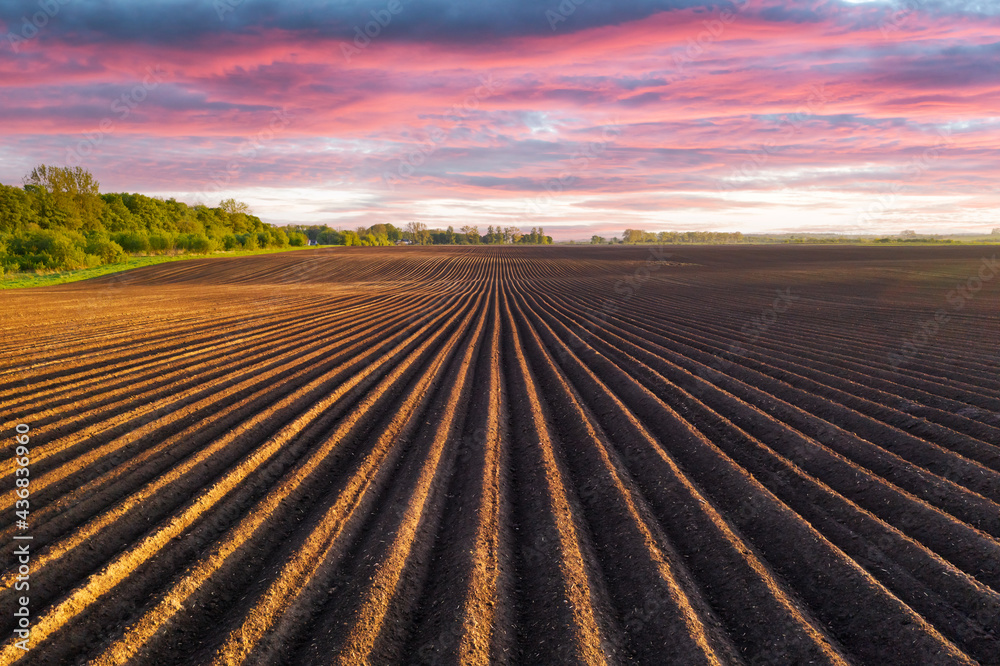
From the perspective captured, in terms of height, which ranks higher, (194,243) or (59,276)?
(194,243)

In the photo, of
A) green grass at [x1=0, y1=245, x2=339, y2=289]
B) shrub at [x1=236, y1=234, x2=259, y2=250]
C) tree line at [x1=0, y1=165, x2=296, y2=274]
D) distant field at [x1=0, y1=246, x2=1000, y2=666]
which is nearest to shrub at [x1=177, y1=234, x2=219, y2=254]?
tree line at [x1=0, y1=165, x2=296, y2=274]

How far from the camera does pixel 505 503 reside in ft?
15.8

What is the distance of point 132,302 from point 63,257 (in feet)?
75.9

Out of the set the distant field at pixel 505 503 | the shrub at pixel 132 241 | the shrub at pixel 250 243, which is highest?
the shrub at pixel 250 243

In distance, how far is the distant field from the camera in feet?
10.5

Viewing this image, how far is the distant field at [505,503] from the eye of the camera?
10.5 ft

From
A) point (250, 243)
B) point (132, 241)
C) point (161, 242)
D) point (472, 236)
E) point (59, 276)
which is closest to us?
point (59, 276)

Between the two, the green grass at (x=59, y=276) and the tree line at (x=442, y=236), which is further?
the tree line at (x=442, y=236)

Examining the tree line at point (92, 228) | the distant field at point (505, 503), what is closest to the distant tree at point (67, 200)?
the tree line at point (92, 228)

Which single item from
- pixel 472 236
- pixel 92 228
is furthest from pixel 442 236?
pixel 92 228

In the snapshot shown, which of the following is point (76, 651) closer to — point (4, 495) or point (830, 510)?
point (4, 495)

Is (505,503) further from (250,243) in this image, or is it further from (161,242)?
(250,243)

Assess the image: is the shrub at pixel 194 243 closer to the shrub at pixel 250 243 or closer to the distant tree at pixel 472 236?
the shrub at pixel 250 243

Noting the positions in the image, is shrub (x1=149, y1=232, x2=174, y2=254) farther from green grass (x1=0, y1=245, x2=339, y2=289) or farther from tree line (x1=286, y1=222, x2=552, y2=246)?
tree line (x1=286, y1=222, x2=552, y2=246)
